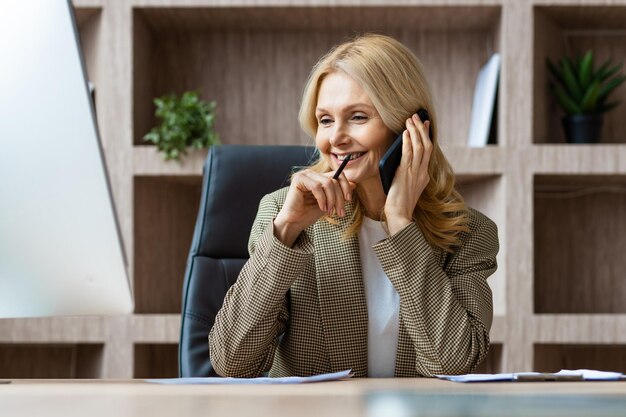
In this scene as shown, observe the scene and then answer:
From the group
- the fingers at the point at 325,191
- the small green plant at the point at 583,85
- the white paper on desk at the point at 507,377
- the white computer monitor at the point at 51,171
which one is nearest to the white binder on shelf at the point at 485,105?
the small green plant at the point at 583,85

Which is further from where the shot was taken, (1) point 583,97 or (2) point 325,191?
(1) point 583,97

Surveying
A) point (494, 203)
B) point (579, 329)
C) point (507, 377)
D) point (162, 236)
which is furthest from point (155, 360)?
point (507, 377)

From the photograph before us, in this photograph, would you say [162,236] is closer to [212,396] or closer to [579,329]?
[579,329]

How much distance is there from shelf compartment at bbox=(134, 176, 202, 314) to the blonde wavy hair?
0.96m

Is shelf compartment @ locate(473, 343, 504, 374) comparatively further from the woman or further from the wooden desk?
the wooden desk

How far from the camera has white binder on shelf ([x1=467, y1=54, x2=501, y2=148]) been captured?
2602mm

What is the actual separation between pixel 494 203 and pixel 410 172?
103 cm

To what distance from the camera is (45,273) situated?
834mm

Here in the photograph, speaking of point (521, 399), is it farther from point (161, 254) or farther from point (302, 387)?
point (161, 254)

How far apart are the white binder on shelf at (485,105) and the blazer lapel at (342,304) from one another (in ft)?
3.72

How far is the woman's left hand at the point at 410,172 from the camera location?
1.57 meters

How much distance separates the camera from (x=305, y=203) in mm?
1520

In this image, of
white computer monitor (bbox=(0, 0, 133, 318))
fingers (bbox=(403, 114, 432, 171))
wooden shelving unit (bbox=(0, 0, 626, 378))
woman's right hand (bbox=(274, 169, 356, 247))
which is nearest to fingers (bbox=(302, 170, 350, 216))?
woman's right hand (bbox=(274, 169, 356, 247))

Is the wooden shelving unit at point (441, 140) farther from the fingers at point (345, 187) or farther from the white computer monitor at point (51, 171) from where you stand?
the white computer monitor at point (51, 171)
